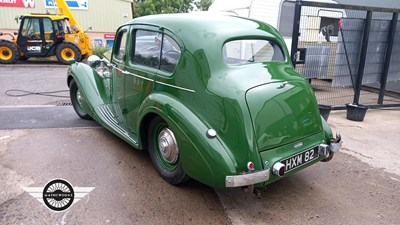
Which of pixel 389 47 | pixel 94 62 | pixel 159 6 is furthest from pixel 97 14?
pixel 389 47

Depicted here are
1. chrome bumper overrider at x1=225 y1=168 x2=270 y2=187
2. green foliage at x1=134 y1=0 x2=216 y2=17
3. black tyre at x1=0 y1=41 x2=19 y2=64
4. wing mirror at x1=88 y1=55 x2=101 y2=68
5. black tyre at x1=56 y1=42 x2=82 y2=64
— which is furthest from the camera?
green foliage at x1=134 y1=0 x2=216 y2=17

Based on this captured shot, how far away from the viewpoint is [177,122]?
2895 mm

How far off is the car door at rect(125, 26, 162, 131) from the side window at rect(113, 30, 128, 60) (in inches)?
11.2

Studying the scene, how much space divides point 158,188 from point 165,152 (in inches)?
15.7

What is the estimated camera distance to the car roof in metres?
→ 3.06

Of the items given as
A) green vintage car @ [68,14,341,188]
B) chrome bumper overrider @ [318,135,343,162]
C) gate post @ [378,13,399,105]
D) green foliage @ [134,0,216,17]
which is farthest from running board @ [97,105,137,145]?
green foliage @ [134,0,216,17]

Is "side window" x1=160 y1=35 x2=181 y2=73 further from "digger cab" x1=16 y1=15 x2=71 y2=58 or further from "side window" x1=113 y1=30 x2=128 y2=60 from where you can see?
"digger cab" x1=16 y1=15 x2=71 y2=58

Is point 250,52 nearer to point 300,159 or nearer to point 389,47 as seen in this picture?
point 300,159

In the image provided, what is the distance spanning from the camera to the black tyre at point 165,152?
315 centimetres

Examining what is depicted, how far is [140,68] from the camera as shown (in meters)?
3.64

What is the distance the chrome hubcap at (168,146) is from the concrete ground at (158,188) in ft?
1.11

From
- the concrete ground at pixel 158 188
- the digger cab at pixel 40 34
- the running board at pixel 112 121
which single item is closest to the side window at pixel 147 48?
the running board at pixel 112 121

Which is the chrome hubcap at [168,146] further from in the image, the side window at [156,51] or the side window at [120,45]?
the side window at [120,45]

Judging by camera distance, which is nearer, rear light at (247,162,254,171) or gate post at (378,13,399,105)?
rear light at (247,162,254,171)
